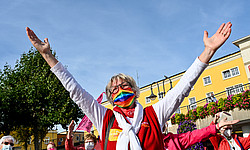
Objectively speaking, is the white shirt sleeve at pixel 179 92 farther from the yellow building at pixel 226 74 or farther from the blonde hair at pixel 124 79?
the yellow building at pixel 226 74

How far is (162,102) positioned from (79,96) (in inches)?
31.6

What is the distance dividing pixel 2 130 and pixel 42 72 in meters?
6.64

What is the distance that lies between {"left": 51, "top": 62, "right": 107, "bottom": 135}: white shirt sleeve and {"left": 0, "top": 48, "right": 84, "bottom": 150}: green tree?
18.4 meters

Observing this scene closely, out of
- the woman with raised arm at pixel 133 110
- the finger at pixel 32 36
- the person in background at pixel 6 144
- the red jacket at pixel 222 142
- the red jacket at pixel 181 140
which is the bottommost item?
the red jacket at pixel 222 142

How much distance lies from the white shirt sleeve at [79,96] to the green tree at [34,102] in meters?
18.4

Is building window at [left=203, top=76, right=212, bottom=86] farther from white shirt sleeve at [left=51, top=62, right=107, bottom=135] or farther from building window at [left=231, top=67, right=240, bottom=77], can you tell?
white shirt sleeve at [left=51, top=62, right=107, bottom=135]

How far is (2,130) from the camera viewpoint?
2095 centimetres

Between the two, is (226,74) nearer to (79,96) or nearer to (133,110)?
(133,110)

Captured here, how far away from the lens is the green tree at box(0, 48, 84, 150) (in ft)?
64.9

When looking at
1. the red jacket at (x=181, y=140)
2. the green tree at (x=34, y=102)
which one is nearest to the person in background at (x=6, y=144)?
the red jacket at (x=181, y=140)

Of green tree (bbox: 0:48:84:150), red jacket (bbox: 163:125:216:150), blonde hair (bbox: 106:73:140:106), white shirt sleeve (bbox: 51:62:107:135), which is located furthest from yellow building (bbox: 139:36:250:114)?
white shirt sleeve (bbox: 51:62:107:135)

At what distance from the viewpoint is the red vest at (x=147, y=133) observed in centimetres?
193

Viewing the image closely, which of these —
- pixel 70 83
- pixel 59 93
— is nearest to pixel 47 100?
pixel 59 93

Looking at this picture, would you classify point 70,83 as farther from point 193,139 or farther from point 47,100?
point 47,100
